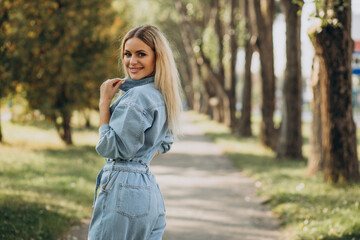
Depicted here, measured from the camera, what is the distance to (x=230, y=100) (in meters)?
Answer: 24.0

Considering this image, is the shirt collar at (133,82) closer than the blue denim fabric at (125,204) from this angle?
No

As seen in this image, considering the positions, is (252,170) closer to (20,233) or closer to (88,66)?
(88,66)

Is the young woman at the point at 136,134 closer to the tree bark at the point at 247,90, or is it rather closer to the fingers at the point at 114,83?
the fingers at the point at 114,83

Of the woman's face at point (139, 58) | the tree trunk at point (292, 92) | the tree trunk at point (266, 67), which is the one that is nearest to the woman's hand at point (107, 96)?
the woman's face at point (139, 58)

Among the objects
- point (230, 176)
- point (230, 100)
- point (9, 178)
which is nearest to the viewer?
point (9, 178)

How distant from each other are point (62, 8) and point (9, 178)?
22.3ft

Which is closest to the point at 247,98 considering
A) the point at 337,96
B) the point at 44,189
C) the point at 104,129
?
the point at 337,96

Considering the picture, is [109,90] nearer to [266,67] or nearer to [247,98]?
[266,67]

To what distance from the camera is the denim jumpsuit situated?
281 cm

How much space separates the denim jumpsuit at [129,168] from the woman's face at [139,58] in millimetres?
100

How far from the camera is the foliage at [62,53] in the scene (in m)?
13.5

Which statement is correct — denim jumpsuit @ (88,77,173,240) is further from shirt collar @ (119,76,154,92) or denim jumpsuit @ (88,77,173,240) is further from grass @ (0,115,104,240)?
grass @ (0,115,104,240)

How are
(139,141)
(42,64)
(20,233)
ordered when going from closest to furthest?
(139,141) → (20,233) → (42,64)

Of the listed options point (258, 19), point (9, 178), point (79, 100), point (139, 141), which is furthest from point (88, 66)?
point (139, 141)
